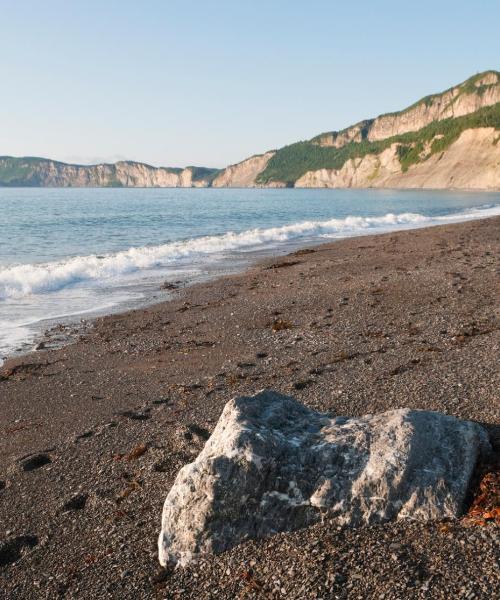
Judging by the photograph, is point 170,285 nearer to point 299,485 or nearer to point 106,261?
point 106,261

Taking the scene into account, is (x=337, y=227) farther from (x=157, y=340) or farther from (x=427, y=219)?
(x=157, y=340)

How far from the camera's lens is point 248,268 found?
20.5 metres

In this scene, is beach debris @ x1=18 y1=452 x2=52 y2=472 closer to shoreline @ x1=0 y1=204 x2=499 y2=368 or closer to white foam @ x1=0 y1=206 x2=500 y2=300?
shoreline @ x1=0 y1=204 x2=499 y2=368

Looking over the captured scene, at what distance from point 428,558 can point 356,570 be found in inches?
19.7

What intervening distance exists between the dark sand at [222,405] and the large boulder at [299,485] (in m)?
0.14

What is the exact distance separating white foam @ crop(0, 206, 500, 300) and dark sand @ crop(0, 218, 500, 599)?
→ 5.42 m

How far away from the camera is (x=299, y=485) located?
13.9 ft

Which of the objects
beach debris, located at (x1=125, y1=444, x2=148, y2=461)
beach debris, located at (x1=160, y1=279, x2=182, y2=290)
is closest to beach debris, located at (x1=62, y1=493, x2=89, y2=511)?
beach debris, located at (x1=125, y1=444, x2=148, y2=461)

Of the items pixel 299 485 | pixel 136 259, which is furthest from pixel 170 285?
pixel 299 485

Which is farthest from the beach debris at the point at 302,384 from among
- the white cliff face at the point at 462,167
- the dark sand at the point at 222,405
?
the white cliff face at the point at 462,167

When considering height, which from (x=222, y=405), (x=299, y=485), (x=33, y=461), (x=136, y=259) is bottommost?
(x=136, y=259)

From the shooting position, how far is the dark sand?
3.81 meters

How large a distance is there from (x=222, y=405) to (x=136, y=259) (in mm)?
16556

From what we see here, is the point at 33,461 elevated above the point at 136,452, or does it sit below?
below
